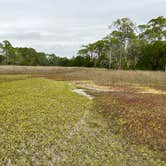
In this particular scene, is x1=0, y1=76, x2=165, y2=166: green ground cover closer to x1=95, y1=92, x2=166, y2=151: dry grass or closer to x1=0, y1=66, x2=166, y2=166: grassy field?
x1=0, y1=66, x2=166, y2=166: grassy field

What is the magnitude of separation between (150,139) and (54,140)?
3.24 meters

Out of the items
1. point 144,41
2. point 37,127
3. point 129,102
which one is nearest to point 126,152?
point 37,127

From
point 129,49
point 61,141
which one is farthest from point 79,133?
point 129,49

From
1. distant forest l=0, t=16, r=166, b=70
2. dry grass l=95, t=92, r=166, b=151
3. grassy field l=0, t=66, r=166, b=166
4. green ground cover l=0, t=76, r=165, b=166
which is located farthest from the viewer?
distant forest l=0, t=16, r=166, b=70

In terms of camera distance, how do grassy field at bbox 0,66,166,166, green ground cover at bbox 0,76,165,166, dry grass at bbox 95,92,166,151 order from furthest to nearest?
1. dry grass at bbox 95,92,166,151
2. grassy field at bbox 0,66,166,166
3. green ground cover at bbox 0,76,165,166

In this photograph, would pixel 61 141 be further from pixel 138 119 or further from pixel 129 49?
pixel 129 49

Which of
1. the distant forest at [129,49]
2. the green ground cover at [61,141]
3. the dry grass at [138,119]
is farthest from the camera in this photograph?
the distant forest at [129,49]

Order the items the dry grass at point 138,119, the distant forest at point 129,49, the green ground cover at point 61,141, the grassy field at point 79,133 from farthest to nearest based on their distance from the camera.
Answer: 1. the distant forest at point 129,49
2. the dry grass at point 138,119
3. the grassy field at point 79,133
4. the green ground cover at point 61,141

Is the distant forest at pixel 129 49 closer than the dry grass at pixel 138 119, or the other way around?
the dry grass at pixel 138 119

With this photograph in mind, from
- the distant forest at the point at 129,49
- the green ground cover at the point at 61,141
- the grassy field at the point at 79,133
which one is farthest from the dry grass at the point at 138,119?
the distant forest at the point at 129,49

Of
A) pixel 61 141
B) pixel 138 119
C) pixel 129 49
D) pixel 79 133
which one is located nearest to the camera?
pixel 61 141

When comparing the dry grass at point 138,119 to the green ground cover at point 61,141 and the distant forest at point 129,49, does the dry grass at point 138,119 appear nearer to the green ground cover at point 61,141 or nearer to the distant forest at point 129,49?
the green ground cover at point 61,141

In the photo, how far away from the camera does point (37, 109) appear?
955 cm

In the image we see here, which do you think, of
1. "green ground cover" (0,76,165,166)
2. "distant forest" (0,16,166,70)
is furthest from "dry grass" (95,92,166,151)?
"distant forest" (0,16,166,70)
